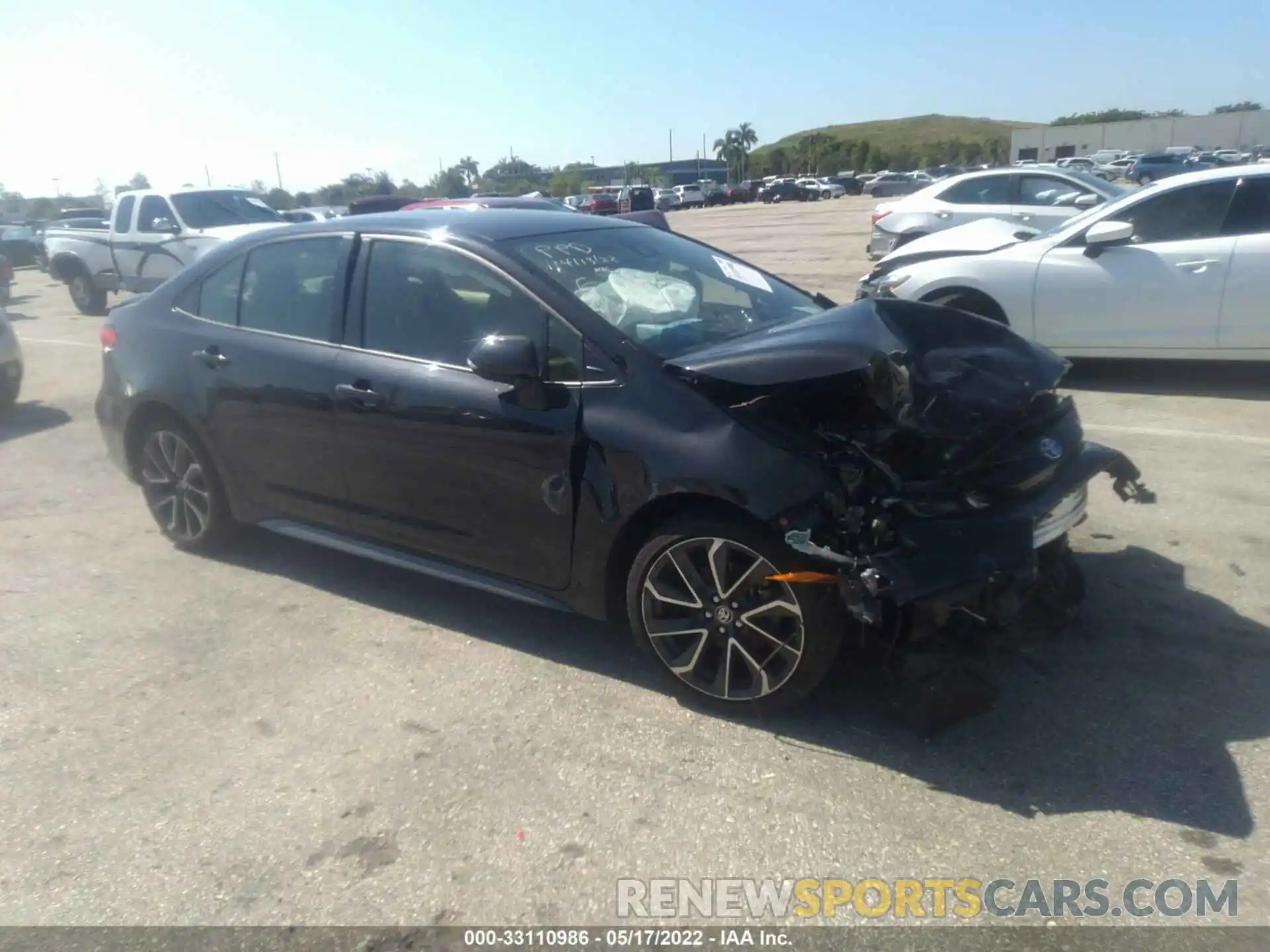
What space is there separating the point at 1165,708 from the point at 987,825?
97 cm

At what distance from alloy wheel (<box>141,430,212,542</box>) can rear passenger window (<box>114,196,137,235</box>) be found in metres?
11.0

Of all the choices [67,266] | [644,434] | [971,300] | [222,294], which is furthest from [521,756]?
[67,266]

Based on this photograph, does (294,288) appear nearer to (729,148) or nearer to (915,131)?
(729,148)

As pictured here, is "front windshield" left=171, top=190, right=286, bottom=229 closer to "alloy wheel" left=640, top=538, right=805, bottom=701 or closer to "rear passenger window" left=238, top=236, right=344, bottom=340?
"rear passenger window" left=238, top=236, right=344, bottom=340

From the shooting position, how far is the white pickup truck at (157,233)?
46.0ft

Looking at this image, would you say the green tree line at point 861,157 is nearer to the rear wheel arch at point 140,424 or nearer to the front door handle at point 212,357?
the rear wheel arch at point 140,424

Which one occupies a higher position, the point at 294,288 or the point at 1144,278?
the point at 294,288

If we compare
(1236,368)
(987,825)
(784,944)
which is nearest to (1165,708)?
(987,825)

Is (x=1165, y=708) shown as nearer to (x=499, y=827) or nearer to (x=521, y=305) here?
(x=499, y=827)

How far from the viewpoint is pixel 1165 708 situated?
3561 mm

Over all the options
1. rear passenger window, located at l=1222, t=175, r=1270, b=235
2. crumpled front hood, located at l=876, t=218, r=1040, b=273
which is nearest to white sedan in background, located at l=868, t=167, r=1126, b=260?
crumpled front hood, located at l=876, t=218, r=1040, b=273

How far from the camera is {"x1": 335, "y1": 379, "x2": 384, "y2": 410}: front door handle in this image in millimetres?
4297

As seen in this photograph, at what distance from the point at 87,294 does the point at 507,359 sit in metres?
15.3

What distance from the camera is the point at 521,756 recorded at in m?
3.51
